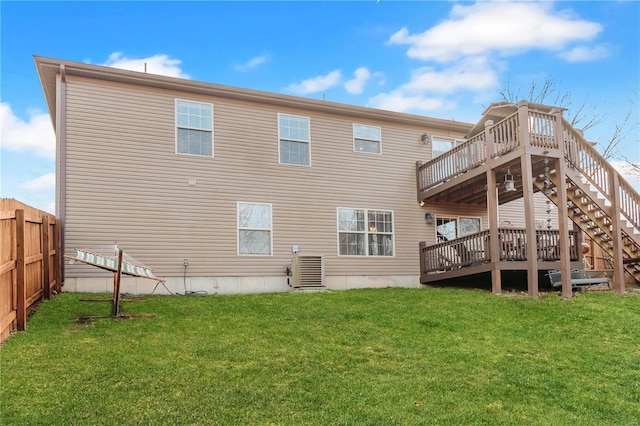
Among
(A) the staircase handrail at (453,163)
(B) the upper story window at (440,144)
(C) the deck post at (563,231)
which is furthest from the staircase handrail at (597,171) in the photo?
(B) the upper story window at (440,144)

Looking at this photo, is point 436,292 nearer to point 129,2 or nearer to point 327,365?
point 327,365

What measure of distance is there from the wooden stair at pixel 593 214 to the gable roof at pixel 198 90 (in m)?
4.00

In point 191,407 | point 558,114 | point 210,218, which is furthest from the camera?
point 210,218

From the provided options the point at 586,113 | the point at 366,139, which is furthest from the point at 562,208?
the point at 586,113

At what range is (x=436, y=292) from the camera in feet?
36.4

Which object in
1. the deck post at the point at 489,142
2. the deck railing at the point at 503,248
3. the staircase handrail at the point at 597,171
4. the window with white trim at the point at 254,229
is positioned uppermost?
the deck post at the point at 489,142

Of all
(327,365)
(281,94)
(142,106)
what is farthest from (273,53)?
(327,365)

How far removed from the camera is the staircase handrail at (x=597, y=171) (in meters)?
11.0

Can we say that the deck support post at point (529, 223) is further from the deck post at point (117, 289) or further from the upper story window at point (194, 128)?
the deck post at point (117, 289)

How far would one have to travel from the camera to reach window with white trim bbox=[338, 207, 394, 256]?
13.0 meters

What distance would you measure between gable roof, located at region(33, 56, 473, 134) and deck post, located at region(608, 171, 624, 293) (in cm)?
469

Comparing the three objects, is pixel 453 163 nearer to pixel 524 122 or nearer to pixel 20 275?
pixel 524 122

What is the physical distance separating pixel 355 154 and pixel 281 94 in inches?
102

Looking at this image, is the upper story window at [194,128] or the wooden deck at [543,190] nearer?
the wooden deck at [543,190]
